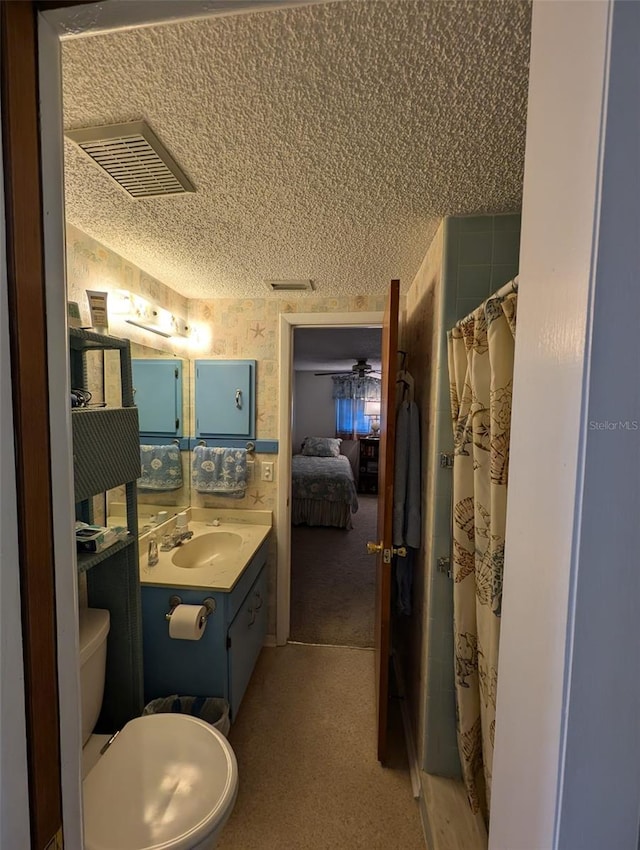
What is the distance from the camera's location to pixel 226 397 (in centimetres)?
220

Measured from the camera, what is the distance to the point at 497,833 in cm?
50

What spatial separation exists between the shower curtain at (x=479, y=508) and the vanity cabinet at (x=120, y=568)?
3.78 ft

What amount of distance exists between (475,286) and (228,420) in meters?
1.60

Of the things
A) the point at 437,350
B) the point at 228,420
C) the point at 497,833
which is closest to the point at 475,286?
the point at 437,350

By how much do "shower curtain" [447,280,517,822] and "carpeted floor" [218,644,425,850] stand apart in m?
0.43

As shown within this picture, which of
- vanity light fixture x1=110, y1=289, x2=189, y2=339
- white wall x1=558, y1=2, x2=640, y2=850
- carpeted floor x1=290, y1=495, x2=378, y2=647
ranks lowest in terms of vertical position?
carpeted floor x1=290, y1=495, x2=378, y2=647

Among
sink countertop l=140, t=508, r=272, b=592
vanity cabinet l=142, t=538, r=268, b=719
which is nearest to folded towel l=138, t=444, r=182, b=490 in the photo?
sink countertop l=140, t=508, r=272, b=592

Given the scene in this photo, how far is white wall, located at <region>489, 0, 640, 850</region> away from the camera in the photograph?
1.07 feet

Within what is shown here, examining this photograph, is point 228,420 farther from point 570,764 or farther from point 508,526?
point 570,764

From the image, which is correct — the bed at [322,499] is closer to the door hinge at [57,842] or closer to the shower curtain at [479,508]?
the shower curtain at [479,508]

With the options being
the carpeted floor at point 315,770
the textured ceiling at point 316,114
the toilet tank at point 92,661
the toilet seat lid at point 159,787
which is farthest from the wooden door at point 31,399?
the carpeted floor at point 315,770

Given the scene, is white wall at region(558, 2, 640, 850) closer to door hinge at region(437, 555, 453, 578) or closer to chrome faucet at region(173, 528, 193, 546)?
door hinge at region(437, 555, 453, 578)

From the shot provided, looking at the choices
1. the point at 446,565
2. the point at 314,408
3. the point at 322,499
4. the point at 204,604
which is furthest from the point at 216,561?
the point at 314,408

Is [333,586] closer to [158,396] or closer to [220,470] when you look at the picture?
[220,470]
